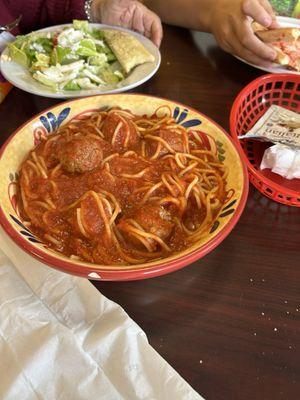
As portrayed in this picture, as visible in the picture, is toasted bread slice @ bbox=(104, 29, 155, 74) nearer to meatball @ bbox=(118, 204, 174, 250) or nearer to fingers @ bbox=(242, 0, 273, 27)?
fingers @ bbox=(242, 0, 273, 27)

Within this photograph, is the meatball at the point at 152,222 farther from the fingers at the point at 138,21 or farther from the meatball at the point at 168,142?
the fingers at the point at 138,21

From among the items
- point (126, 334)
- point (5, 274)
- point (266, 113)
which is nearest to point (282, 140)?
point (266, 113)

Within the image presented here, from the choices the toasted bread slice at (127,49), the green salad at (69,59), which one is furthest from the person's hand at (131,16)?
the green salad at (69,59)

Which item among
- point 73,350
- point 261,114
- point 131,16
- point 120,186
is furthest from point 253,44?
point 73,350

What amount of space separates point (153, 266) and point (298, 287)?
39cm

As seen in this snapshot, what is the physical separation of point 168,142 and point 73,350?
66cm

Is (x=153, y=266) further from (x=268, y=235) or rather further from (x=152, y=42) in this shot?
(x=152, y=42)

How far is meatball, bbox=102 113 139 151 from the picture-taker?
1.20 meters

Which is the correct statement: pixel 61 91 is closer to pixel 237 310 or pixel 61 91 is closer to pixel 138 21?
pixel 138 21

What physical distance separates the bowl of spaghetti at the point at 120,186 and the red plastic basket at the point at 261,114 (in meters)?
0.13

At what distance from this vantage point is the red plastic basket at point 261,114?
113 cm

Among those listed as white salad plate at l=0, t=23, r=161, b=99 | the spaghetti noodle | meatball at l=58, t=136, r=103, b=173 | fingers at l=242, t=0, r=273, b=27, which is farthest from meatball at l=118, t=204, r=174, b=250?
fingers at l=242, t=0, r=273, b=27

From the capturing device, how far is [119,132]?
121cm

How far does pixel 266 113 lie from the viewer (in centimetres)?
138
